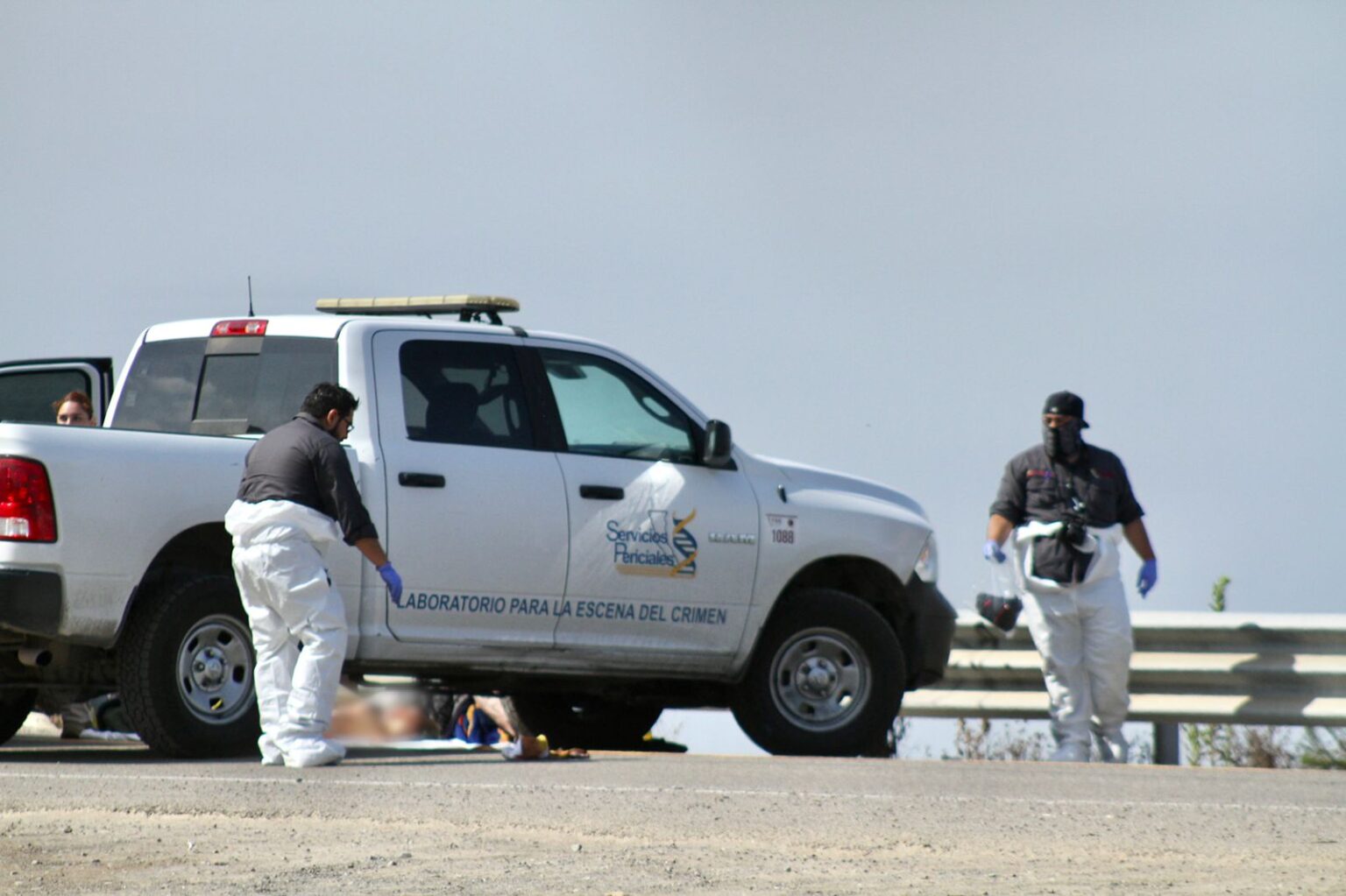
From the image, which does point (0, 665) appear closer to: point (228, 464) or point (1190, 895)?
point (228, 464)

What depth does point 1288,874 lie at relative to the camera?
6.12 meters

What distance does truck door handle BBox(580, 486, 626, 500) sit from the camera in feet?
33.4

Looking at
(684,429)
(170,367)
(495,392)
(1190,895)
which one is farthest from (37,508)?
(1190,895)

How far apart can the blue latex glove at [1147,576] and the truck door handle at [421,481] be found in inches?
180

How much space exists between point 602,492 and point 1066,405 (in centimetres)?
292

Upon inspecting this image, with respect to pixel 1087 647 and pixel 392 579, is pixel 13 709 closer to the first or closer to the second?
pixel 392 579

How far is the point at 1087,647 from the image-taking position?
1176 cm

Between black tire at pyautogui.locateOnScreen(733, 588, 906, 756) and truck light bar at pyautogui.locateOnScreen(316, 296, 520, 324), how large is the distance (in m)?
2.01

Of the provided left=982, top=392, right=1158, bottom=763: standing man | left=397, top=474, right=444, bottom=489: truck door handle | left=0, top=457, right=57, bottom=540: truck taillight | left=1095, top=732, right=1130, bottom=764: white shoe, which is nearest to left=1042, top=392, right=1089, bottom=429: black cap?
left=982, top=392, right=1158, bottom=763: standing man

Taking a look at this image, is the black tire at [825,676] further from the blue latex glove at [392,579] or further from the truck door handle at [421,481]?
the blue latex glove at [392,579]

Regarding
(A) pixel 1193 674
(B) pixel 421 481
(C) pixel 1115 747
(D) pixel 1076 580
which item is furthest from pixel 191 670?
(A) pixel 1193 674

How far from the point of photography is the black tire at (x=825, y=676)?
10.7m

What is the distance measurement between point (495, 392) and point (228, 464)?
1.32m

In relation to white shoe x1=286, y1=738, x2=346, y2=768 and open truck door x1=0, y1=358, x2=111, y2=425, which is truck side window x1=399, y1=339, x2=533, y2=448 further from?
open truck door x1=0, y1=358, x2=111, y2=425
